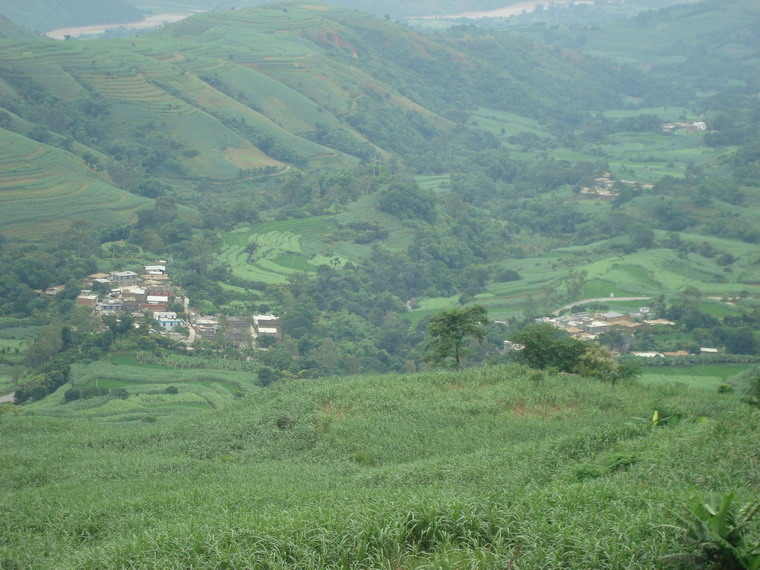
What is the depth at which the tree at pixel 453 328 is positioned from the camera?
20.1 m

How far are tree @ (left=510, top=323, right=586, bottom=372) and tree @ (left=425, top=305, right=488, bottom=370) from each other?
119 centimetres

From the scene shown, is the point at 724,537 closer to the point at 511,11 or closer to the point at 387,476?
the point at 387,476

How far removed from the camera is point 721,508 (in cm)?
639

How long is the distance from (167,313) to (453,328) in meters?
17.0

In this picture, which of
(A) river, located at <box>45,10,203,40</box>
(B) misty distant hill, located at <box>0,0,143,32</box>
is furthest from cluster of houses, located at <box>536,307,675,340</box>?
(B) misty distant hill, located at <box>0,0,143,32</box>

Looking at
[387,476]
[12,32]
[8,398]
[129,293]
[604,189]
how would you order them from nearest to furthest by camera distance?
[387,476], [8,398], [129,293], [604,189], [12,32]

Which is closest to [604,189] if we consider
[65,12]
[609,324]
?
[609,324]

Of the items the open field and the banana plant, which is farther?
the open field

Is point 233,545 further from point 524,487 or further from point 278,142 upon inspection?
point 278,142

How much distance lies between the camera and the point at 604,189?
60781 millimetres

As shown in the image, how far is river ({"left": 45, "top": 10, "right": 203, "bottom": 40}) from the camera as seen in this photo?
348 ft

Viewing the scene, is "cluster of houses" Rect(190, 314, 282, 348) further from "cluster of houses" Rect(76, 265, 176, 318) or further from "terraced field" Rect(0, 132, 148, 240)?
"terraced field" Rect(0, 132, 148, 240)

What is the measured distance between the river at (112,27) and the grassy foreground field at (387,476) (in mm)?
96489

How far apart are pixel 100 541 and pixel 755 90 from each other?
99.1 m
